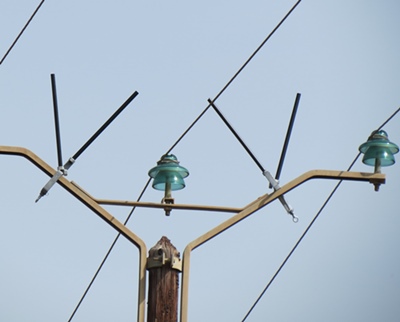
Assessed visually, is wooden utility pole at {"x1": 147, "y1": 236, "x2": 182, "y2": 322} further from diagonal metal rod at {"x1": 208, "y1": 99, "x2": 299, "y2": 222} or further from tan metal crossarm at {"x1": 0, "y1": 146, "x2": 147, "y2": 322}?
diagonal metal rod at {"x1": 208, "y1": 99, "x2": 299, "y2": 222}

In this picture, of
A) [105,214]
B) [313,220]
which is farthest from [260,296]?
[105,214]

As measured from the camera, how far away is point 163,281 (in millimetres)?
7734

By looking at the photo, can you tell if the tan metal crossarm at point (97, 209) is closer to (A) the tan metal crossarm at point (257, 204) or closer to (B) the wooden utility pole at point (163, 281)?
(B) the wooden utility pole at point (163, 281)

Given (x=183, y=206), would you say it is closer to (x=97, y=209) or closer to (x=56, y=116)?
Result: (x=97, y=209)

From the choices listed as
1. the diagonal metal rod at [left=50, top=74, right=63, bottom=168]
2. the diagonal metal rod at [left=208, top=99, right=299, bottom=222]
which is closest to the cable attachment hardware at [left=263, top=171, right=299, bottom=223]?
the diagonal metal rod at [left=208, top=99, right=299, bottom=222]

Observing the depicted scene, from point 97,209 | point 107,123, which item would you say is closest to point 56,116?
point 107,123

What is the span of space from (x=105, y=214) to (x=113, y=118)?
918 mm

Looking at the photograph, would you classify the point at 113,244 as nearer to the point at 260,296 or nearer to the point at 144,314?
the point at 260,296

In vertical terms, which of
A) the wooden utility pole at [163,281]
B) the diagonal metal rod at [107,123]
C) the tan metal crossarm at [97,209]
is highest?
the diagonal metal rod at [107,123]

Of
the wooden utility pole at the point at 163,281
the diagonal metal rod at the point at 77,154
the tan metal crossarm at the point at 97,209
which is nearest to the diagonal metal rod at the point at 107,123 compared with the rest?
the diagonal metal rod at the point at 77,154

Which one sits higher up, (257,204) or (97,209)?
(257,204)

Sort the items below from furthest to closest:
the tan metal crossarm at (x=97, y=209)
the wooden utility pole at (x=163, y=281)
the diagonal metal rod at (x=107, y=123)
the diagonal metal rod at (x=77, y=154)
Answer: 1. the diagonal metal rod at (x=107, y=123)
2. the diagonal metal rod at (x=77, y=154)
3. the tan metal crossarm at (x=97, y=209)
4. the wooden utility pole at (x=163, y=281)

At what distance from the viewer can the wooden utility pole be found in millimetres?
7625

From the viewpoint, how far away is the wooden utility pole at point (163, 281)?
7625mm
